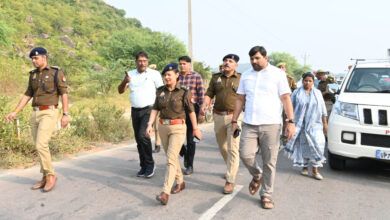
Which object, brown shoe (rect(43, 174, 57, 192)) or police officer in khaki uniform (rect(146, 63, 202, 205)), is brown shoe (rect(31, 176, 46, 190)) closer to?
brown shoe (rect(43, 174, 57, 192))

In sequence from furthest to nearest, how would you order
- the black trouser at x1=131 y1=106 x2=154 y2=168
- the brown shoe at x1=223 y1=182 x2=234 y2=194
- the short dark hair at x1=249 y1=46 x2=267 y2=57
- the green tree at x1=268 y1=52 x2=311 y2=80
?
the green tree at x1=268 y1=52 x2=311 y2=80
the black trouser at x1=131 y1=106 x2=154 y2=168
the brown shoe at x1=223 y1=182 x2=234 y2=194
the short dark hair at x1=249 y1=46 x2=267 y2=57

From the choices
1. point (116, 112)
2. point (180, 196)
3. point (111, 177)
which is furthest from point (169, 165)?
point (116, 112)

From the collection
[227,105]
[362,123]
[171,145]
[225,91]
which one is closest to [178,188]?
[171,145]

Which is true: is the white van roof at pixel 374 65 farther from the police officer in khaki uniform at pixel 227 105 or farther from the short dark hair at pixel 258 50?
the short dark hair at pixel 258 50

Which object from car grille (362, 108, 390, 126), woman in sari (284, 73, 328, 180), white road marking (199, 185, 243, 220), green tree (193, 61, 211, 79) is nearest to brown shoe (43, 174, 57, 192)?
white road marking (199, 185, 243, 220)

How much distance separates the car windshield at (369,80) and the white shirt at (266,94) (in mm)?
2550

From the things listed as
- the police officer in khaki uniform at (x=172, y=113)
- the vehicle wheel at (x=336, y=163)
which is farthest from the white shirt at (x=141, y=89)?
the vehicle wheel at (x=336, y=163)

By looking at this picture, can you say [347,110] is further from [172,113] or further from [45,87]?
[45,87]

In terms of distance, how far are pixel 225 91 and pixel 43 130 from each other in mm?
2608

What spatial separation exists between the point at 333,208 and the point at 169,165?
81.1 inches

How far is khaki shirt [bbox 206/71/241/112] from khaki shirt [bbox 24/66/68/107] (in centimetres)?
223

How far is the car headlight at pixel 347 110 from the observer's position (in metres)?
5.07

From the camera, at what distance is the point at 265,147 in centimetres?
400

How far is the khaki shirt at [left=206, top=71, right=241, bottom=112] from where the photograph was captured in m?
4.75
